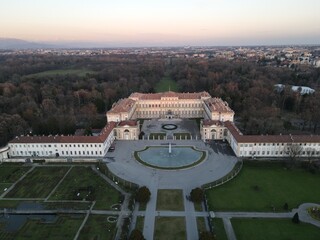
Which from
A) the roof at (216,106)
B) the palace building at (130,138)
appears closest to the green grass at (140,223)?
the palace building at (130,138)

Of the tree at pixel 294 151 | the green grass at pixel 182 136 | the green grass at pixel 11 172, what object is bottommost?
the green grass at pixel 11 172

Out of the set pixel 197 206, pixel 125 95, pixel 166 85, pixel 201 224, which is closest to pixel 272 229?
pixel 201 224

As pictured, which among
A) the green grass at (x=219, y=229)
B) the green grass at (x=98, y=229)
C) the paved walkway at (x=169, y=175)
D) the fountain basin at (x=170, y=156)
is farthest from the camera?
the fountain basin at (x=170, y=156)

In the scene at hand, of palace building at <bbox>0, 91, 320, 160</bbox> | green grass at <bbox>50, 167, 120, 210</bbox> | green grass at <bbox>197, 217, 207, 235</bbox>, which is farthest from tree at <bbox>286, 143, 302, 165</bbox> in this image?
green grass at <bbox>50, 167, 120, 210</bbox>

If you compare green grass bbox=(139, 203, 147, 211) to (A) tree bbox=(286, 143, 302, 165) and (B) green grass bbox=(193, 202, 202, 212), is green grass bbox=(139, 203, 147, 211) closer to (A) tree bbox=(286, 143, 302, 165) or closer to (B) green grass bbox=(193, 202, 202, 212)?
(B) green grass bbox=(193, 202, 202, 212)

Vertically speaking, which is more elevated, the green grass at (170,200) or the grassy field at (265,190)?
the grassy field at (265,190)

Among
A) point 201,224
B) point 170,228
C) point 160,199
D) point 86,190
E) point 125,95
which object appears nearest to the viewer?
point 170,228

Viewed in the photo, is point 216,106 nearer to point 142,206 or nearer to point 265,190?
point 265,190

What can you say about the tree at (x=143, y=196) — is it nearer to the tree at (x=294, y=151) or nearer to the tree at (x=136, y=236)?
the tree at (x=136, y=236)
